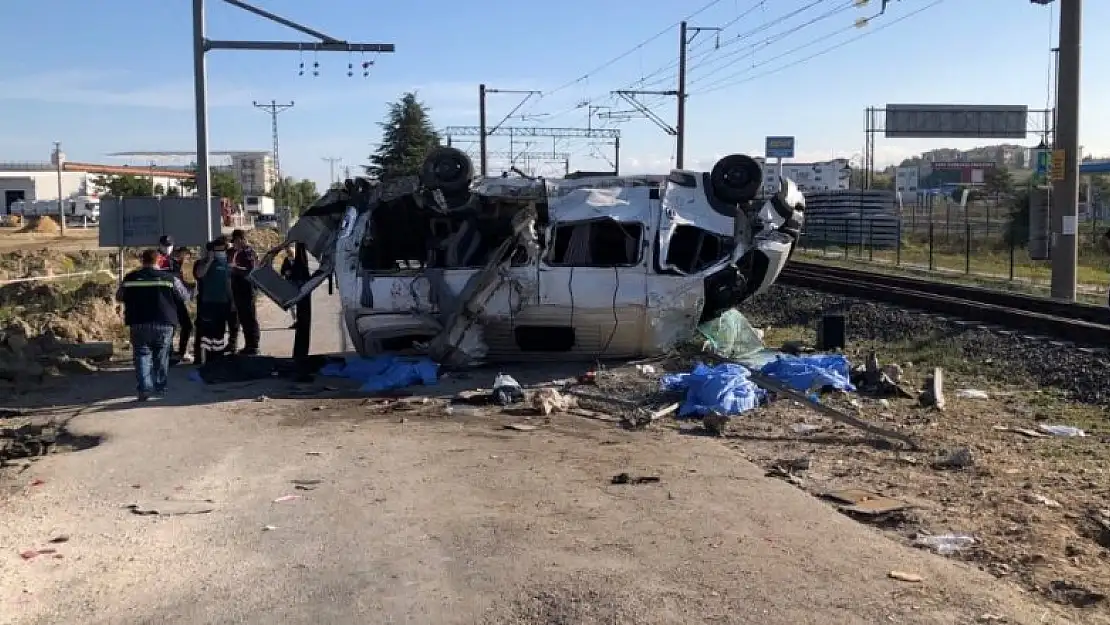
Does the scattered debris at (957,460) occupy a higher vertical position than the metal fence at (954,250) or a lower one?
lower

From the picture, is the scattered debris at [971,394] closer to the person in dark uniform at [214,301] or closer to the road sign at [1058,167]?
the person in dark uniform at [214,301]

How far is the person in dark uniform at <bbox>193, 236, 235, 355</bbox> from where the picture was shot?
12.3 metres

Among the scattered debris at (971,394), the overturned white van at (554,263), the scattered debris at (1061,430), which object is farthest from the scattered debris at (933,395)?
the overturned white van at (554,263)

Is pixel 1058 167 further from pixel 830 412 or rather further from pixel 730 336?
pixel 830 412

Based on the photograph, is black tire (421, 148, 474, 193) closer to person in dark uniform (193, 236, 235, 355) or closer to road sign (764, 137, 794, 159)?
person in dark uniform (193, 236, 235, 355)

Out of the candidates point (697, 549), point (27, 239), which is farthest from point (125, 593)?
point (27, 239)

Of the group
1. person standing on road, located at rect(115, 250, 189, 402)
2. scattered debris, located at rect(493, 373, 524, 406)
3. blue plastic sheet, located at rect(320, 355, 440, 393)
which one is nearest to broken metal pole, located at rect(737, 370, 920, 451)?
scattered debris, located at rect(493, 373, 524, 406)

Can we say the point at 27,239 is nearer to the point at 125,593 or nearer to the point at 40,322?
the point at 40,322

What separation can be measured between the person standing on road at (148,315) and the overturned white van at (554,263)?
196 cm

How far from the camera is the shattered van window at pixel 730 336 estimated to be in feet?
39.7

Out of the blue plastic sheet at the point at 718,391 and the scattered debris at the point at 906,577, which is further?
the blue plastic sheet at the point at 718,391

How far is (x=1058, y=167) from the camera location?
19.7m

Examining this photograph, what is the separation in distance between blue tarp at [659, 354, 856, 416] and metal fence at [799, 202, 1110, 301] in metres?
13.3

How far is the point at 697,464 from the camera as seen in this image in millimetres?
7191
